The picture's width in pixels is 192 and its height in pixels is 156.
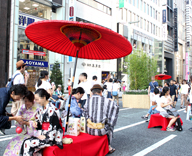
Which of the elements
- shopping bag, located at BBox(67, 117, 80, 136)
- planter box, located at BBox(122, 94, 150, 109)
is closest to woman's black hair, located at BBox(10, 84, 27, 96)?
shopping bag, located at BBox(67, 117, 80, 136)

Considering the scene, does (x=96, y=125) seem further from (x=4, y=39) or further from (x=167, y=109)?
(x=4, y=39)

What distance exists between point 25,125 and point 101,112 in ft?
4.73

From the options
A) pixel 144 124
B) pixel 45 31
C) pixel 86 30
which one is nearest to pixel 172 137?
pixel 144 124

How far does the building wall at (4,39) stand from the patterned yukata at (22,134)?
13.1 metres

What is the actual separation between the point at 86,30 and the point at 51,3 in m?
18.3

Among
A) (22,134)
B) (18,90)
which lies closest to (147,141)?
(22,134)

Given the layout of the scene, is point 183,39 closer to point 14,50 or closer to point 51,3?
point 51,3

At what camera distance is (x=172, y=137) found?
572cm

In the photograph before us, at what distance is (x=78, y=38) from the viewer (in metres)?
3.69

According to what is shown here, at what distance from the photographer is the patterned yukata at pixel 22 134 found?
3.17 metres

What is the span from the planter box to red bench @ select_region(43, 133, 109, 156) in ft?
28.4

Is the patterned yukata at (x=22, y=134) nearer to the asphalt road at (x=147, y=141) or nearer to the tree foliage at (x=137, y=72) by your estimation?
the asphalt road at (x=147, y=141)

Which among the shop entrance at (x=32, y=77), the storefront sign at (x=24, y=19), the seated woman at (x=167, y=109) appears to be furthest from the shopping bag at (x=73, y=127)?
the storefront sign at (x=24, y=19)

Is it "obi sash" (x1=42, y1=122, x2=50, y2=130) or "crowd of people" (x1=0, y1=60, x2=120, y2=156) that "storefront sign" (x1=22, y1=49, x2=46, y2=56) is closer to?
"crowd of people" (x1=0, y1=60, x2=120, y2=156)
